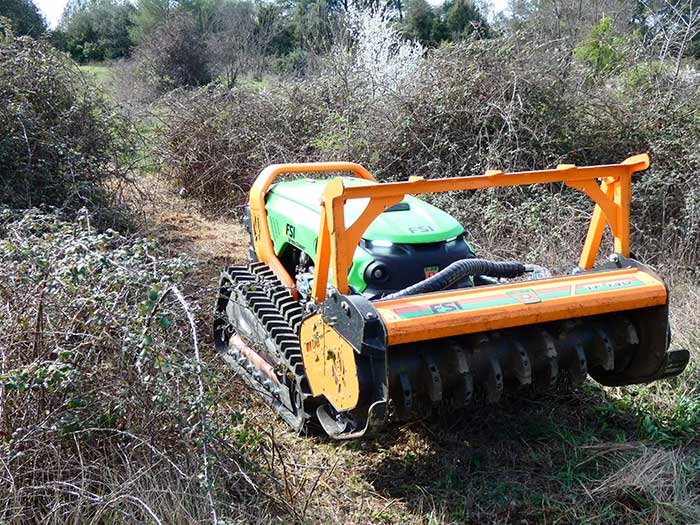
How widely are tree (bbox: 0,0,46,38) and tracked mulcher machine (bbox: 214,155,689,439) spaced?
15.7 m

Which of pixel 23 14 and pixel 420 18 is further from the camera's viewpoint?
pixel 420 18

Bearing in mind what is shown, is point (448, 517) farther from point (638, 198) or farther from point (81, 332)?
point (638, 198)

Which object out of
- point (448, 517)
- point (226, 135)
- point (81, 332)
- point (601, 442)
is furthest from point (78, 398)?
point (226, 135)

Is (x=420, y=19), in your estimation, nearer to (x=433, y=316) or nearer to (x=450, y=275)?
(x=450, y=275)

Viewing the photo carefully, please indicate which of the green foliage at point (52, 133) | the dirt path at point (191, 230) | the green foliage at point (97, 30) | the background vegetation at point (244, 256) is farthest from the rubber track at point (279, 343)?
the green foliage at point (97, 30)

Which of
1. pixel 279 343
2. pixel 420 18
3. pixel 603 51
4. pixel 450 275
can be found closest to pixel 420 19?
pixel 420 18

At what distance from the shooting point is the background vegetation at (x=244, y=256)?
9.03ft

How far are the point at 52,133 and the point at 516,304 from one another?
16.5 feet

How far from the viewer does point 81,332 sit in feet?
9.87

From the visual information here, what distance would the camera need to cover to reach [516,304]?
2863 millimetres

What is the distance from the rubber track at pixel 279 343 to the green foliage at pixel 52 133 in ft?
8.08

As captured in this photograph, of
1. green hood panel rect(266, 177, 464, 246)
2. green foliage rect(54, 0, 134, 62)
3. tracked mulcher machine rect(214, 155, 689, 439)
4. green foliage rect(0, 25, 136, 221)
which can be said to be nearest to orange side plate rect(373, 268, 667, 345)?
tracked mulcher machine rect(214, 155, 689, 439)

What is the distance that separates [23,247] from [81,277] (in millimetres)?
396

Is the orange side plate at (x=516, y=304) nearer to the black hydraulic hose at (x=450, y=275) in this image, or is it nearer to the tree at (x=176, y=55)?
the black hydraulic hose at (x=450, y=275)
